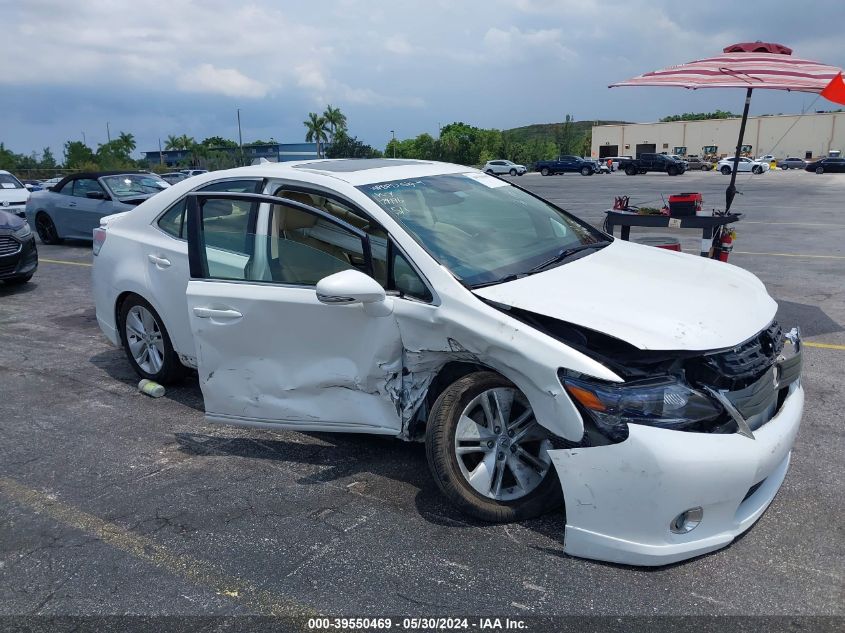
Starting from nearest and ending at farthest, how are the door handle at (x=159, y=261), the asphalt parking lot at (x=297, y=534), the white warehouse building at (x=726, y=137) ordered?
the asphalt parking lot at (x=297, y=534) < the door handle at (x=159, y=261) < the white warehouse building at (x=726, y=137)

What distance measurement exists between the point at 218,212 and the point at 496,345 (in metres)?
2.05

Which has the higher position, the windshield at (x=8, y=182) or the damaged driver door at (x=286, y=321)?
the damaged driver door at (x=286, y=321)

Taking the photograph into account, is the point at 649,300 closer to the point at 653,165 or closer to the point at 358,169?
the point at 358,169

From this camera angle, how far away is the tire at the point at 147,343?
16.6ft

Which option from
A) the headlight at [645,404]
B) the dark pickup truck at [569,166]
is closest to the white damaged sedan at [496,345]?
the headlight at [645,404]

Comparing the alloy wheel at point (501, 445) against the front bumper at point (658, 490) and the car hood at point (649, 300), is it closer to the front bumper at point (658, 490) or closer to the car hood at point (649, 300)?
the front bumper at point (658, 490)

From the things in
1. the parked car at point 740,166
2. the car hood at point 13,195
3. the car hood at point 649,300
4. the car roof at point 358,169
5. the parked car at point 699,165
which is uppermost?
the car roof at point 358,169

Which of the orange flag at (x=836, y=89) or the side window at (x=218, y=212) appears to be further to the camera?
the orange flag at (x=836, y=89)

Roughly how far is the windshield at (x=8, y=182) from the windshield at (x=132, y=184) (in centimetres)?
616

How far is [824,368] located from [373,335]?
12.7 feet

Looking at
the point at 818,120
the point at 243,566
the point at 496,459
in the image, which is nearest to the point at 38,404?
→ the point at 243,566

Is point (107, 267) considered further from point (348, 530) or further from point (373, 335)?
point (348, 530)

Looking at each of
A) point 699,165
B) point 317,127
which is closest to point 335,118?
point 317,127

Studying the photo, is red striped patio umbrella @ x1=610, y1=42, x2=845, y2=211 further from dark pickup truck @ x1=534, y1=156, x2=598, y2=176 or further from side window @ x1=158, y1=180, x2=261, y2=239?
dark pickup truck @ x1=534, y1=156, x2=598, y2=176
